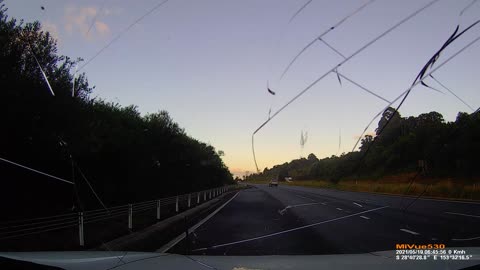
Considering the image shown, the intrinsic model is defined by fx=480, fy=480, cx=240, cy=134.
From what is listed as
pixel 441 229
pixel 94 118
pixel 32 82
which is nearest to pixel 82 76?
pixel 94 118

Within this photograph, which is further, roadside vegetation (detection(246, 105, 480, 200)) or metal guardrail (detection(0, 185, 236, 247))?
metal guardrail (detection(0, 185, 236, 247))

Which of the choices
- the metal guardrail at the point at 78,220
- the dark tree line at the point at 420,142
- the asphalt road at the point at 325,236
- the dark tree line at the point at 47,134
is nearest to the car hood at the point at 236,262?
the dark tree line at the point at 420,142

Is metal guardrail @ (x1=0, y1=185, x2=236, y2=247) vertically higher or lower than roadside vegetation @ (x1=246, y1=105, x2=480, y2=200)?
lower

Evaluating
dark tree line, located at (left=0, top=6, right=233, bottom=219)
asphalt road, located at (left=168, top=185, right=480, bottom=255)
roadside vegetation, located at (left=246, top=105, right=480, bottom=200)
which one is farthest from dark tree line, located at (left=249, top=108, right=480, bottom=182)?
dark tree line, located at (left=0, top=6, right=233, bottom=219)

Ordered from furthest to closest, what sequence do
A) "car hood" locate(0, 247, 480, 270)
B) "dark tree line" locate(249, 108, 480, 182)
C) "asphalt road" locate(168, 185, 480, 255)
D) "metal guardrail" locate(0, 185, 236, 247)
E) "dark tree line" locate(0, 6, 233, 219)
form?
"dark tree line" locate(0, 6, 233, 219) < "asphalt road" locate(168, 185, 480, 255) < "metal guardrail" locate(0, 185, 236, 247) < "car hood" locate(0, 247, 480, 270) < "dark tree line" locate(249, 108, 480, 182)

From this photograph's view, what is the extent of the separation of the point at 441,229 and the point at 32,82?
12828mm

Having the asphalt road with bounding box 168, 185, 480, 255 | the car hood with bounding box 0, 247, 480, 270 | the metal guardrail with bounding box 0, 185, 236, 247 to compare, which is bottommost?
the asphalt road with bounding box 168, 185, 480, 255

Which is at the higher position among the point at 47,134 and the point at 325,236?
the point at 47,134

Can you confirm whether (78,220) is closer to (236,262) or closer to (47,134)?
(47,134)

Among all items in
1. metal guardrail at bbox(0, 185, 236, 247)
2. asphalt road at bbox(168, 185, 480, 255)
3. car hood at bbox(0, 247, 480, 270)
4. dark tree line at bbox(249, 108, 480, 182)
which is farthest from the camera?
asphalt road at bbox(168, 185, 480, 255)

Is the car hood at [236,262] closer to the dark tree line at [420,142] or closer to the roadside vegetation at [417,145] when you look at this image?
the roadside vegetation at [417,145]

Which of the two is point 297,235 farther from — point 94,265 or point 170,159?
point 170,159

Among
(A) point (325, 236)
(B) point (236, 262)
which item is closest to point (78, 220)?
(A) point (325, 236)

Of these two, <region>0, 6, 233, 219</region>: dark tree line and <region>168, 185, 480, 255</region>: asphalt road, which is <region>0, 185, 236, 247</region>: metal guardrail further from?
<region>168, 185, 480, 255</region>: asphalt road
